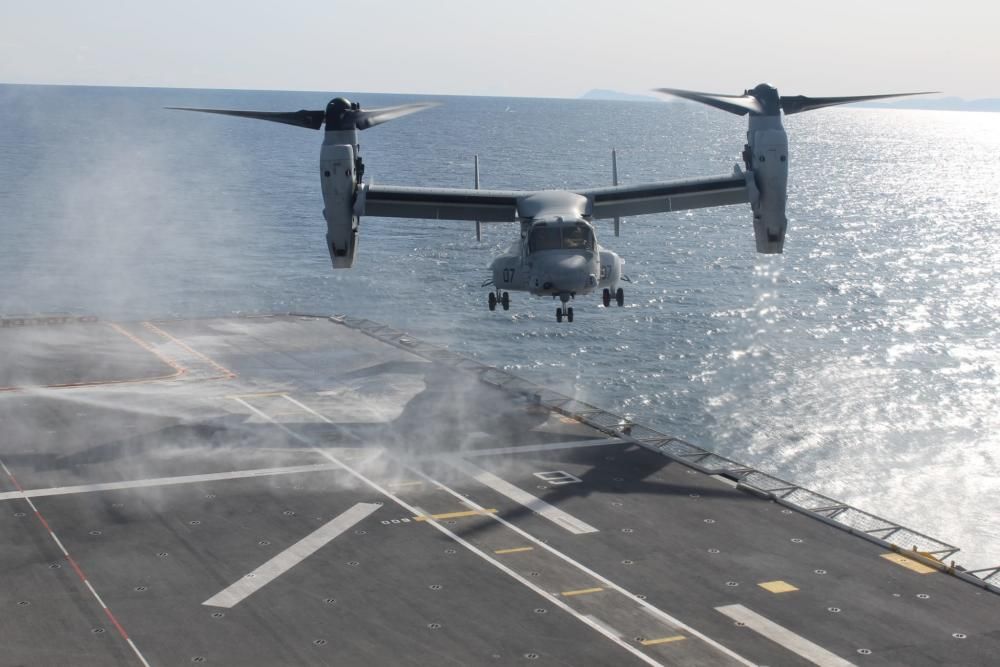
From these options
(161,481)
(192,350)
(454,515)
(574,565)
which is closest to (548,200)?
(454,515)

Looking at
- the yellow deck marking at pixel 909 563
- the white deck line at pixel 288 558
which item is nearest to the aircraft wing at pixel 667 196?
the white deck line at pixel 288 558

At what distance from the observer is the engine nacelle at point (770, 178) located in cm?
4409

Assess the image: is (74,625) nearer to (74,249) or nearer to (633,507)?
(633,507)

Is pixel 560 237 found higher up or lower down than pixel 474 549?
higher up

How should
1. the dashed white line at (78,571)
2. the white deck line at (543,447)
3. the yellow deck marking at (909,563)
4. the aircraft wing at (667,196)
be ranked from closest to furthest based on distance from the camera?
the dashed white line at (78,571) → the yellow deck marking at (909,563) → the white deck line at (543,447) → the aircraft wing at (667,196)

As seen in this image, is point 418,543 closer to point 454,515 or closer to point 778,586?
Result: point 454,515

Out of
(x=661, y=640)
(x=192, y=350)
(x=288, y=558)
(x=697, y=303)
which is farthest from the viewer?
(x=697, y=303)

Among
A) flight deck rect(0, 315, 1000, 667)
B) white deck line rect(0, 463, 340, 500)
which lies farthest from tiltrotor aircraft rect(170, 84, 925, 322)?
white deck line rect(0, 463, 340, 500)

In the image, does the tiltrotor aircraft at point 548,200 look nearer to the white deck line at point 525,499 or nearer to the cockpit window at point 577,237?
the cockpit window at point 577,237

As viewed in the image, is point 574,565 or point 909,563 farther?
point 909,563

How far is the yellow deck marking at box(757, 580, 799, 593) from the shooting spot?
1131 inches

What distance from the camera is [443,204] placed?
1865 inches

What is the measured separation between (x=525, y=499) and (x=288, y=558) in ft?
27.5

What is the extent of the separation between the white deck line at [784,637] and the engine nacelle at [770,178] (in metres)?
20.2
